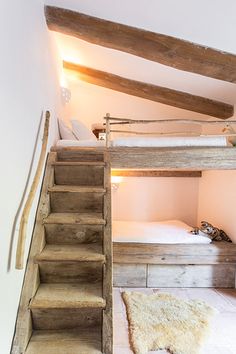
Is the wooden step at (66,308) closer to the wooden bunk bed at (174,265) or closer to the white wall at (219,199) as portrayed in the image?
the wooden bunk bed at (174,265)

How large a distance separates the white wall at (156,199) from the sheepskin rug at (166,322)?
5.17 ft

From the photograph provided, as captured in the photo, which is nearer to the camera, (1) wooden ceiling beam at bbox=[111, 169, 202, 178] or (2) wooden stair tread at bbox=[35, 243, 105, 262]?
(2) wooden stair tread at bbox=[35, 243, 105, 262]

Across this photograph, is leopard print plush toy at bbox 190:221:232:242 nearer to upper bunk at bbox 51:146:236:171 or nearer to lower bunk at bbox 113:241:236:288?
lower bunk at bbox 113:241:236:288

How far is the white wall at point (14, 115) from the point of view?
1.38 meters

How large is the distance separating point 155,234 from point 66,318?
1.89m

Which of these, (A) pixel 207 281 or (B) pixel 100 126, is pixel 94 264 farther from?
(B) pixel 100 126

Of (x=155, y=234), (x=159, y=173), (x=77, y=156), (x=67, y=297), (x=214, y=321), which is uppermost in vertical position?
(x=77, y=156)

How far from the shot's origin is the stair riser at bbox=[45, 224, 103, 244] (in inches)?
78.7

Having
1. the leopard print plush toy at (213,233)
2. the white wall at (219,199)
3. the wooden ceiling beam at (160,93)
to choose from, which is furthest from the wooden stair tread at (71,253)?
the wooden ceiling beam at (160,93)

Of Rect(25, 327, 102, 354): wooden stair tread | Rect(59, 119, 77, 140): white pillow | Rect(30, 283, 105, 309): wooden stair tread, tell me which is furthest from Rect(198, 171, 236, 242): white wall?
Rect(25, 327, 102, 354): wooden stair tread

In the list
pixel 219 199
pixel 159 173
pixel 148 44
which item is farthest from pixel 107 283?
pixel 159 173

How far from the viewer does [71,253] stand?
1804 mm

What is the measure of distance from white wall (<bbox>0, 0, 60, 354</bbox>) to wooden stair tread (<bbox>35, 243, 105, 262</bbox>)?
0.18 metres

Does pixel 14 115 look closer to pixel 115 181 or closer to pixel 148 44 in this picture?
pixel 148 44
